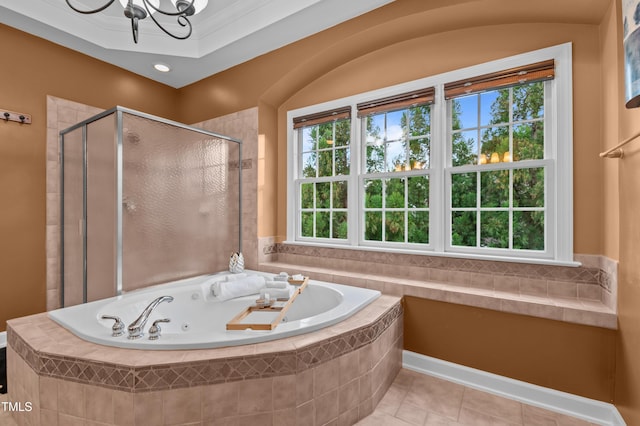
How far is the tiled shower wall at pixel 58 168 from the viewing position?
269 centimetres

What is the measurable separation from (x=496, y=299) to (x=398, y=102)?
1674 millimetres

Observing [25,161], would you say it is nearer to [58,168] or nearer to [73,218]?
[58,168]

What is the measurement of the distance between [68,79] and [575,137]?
4.16 metres

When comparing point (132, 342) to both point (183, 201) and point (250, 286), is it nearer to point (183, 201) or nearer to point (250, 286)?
point (250, 286)

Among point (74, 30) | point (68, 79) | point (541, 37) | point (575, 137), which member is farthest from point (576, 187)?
point (68, 79)

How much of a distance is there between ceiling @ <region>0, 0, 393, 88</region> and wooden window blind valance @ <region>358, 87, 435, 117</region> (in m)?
0.69

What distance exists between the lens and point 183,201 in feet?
8.60

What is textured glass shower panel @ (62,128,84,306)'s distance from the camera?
2434 millimetres

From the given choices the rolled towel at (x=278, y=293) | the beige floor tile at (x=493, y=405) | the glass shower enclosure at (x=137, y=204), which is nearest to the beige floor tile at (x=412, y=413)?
the beige floor tile at (x=493, y=405)

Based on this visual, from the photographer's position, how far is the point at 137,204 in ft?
7.44

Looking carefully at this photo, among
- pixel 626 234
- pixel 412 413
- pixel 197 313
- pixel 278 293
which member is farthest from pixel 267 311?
pixel 626 234

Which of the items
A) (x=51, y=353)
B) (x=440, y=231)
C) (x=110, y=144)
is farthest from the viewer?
(x=440, y=231)

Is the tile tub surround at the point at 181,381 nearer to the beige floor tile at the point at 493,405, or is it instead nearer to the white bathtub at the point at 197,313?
the white bathtub at the point at 197,313

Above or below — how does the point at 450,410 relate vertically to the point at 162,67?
below
